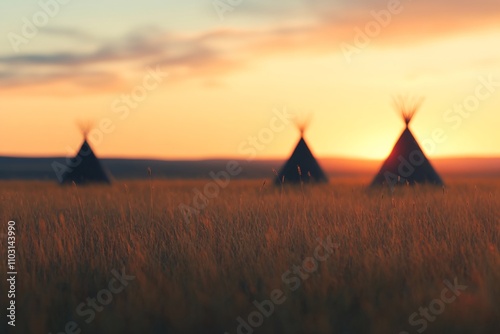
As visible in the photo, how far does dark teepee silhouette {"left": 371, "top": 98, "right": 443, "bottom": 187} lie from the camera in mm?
14445

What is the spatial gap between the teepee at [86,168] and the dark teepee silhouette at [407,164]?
25.1ft

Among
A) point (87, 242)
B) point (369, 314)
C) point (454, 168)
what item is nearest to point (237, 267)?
point (369, 314)

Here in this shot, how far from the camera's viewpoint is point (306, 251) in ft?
17.0

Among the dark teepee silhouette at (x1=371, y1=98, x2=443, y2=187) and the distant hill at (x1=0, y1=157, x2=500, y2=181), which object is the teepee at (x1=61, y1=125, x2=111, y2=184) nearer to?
the dark teepee silhouette at (x1=371, y1=98, x2=443, y2=187)

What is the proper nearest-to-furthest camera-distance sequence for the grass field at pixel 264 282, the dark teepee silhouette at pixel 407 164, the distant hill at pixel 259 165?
the grass field at pixel 264 282 → the dark teepee silhouette at pixel 407 164 → the distant hill at pixel 259 165

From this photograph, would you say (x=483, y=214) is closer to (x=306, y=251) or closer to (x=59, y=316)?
(x=306, y=251)

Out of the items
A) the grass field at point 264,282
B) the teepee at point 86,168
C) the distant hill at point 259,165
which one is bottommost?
the grass field at point 264,282

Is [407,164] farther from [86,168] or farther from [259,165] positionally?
[259,165]

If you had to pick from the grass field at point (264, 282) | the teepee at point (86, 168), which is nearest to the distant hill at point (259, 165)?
the teepee at point (86, 168)

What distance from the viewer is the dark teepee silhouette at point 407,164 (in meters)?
14.4

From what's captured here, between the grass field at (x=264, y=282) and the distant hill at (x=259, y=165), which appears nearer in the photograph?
the grass field at (x=264, y=282)

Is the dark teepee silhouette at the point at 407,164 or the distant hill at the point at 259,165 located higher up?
the distant hill at the point at 259,165

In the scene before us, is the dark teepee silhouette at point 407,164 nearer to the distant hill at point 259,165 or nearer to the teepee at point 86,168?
the teepee at point 86,168

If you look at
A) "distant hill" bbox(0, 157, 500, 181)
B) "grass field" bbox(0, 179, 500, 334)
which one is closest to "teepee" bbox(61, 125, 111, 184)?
"grass field" bbox(0, 179, 500, 334)
